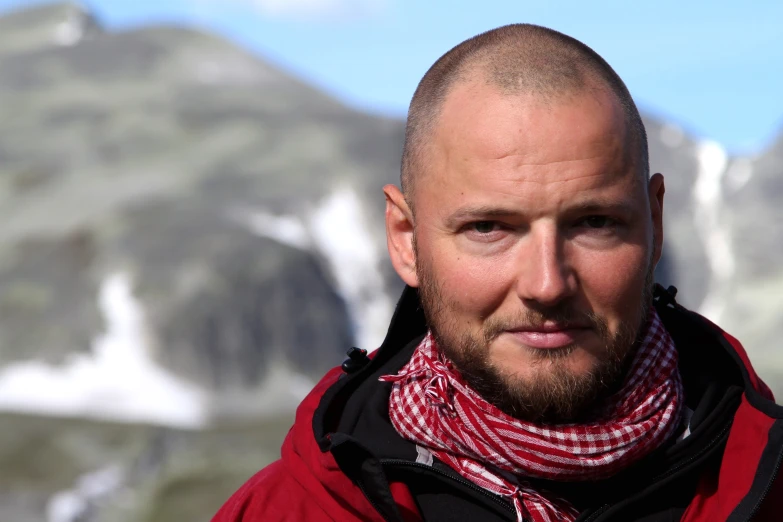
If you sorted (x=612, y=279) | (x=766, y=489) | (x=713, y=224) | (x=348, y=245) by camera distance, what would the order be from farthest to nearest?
1. (x=713, y=224)
2. (x=348, y=245)
3. (x=612, y=279)
4. (x=766, y=489)

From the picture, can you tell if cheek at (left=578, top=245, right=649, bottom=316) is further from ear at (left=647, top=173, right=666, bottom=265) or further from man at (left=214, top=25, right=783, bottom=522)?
ear at (left=647, top=173, right=666, bottom=265)

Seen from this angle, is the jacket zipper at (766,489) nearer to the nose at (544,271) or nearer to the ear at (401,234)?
the nose at (544,271)

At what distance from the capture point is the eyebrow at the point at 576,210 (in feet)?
6.23

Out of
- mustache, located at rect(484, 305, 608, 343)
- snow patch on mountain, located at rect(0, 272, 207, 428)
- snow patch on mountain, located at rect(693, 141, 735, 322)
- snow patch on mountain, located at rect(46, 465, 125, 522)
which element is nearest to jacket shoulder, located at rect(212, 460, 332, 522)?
mustache, located at rect(484, 305, 608, 343)

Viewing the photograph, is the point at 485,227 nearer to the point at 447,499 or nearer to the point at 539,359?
the point at 539,359

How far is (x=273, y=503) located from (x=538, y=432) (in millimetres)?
569

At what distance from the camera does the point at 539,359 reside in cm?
192

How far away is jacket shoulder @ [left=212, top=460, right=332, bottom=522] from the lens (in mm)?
2033

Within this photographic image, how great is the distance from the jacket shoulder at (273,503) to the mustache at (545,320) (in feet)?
1.69

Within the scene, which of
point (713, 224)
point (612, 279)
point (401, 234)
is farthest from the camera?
point (713, 224)

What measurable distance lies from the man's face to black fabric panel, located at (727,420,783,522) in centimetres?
30

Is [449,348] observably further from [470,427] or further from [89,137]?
[89,137]

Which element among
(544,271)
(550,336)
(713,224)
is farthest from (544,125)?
(713,224)

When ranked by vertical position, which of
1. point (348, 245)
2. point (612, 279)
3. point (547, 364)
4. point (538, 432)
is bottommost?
point (538, 432)
